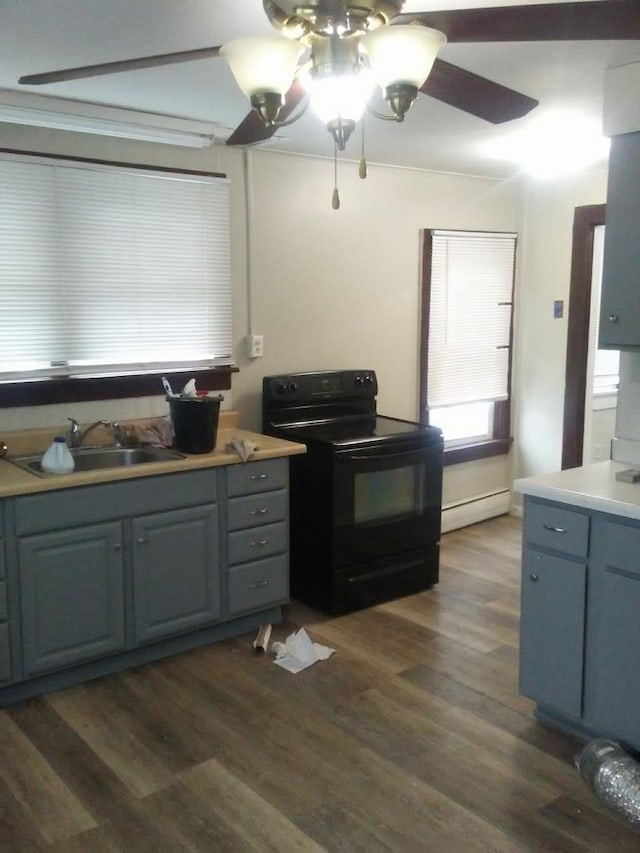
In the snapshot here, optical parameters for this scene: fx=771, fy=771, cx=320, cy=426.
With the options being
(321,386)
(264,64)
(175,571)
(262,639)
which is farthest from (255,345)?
(264,64)

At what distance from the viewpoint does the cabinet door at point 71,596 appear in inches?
109

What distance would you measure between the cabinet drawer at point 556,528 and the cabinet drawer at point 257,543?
121cm

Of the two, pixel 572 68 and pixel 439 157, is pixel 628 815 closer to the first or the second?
pixel 572 68

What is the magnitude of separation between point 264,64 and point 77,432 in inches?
80.6

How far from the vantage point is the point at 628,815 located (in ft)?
7.14

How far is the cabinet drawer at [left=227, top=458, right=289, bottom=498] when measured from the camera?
3.26m

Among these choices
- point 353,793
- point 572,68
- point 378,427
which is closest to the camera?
point 353,793

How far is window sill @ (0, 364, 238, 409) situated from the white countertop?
1.68m

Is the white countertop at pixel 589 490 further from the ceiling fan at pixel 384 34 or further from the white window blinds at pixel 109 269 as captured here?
the white window blinds at pixel 109 269

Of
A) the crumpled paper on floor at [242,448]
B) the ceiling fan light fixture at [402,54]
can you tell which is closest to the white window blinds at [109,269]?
the crumpled paper on floor at [242,448]

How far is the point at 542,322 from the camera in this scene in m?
4.94

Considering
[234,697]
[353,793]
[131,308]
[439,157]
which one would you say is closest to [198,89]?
[131,308]

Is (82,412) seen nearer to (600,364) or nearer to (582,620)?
(582,620)

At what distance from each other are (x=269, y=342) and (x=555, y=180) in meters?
2.17
